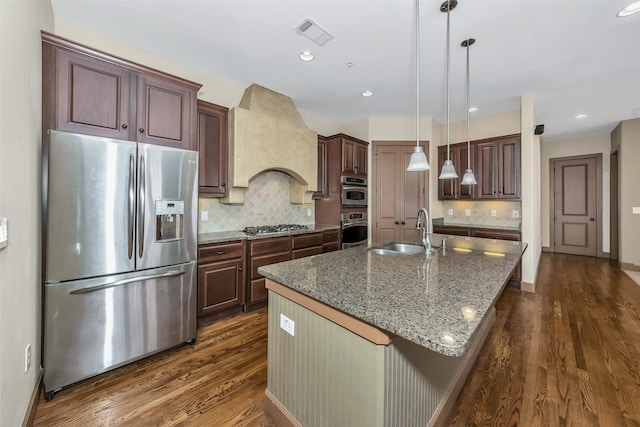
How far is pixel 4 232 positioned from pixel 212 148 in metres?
1.96

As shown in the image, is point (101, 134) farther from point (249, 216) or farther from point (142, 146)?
point (249, 216)

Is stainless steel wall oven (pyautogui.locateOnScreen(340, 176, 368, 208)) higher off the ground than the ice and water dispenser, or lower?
higher

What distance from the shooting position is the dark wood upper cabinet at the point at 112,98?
1822 millimetres

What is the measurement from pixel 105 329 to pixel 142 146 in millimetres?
1377

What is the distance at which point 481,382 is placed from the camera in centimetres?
192

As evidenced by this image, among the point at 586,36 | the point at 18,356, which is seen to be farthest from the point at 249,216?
the point at 586,36

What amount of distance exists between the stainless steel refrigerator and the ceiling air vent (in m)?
1.46

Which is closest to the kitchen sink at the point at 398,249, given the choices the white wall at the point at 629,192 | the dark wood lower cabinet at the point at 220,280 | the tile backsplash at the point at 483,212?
the dark wood lower cabinet at the point at 220,280

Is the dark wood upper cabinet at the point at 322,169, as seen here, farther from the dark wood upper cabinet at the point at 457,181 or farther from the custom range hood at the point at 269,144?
the dark wood upper cabinet at the point at 457,181

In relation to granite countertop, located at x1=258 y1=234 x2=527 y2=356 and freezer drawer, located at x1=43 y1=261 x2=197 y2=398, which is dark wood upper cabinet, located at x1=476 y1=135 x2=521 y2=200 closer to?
granite countertop, located at x1=258 y1=234 x2=527 y2=356

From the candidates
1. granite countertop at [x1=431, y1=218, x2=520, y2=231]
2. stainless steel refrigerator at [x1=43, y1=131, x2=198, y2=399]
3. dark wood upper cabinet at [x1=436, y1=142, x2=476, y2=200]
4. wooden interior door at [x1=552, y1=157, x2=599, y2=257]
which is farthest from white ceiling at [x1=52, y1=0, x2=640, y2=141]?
wooden interior door at [x1=552, y1=157, x2=599, y2=257]

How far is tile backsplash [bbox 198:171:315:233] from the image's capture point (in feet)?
10.8

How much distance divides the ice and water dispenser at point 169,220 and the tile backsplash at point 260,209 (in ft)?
3.01

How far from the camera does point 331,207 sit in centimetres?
432
